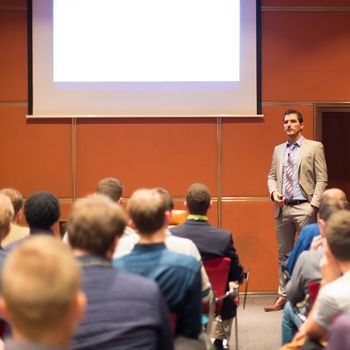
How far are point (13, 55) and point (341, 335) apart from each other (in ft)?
16.4

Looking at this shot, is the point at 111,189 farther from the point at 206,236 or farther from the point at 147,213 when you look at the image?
the point at 147,213

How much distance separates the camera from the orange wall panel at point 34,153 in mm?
5730

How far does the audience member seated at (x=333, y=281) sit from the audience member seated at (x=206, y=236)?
110 cm

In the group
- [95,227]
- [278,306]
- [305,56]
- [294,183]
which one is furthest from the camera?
[305,56]

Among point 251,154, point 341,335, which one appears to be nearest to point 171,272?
point 341,335

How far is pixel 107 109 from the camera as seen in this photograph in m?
5.72

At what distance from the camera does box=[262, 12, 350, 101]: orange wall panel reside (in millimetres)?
5812

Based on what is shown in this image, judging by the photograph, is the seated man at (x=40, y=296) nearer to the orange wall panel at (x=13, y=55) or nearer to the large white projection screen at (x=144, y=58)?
the large white projection screen at (x=144, y=58)

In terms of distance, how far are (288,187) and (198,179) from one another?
100 cm

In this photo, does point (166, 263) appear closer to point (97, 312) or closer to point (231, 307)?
point (97, 312)

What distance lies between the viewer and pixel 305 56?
585cm

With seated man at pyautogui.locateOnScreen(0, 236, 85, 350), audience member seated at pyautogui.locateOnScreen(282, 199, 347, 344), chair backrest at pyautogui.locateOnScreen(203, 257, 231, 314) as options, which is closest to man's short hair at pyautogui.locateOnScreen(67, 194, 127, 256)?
seated man at pyautogui.locateOnScreen(0, 236, 85, 350)

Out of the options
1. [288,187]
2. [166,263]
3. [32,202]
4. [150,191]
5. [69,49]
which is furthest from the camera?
[69,49]

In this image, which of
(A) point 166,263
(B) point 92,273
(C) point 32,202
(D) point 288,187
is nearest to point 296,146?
(D) point 288,187
